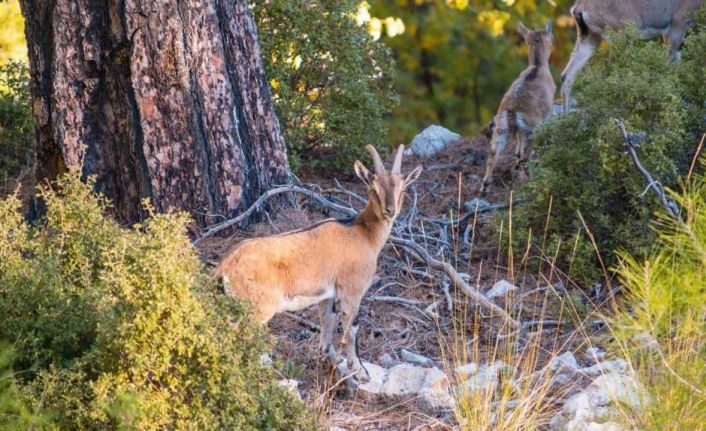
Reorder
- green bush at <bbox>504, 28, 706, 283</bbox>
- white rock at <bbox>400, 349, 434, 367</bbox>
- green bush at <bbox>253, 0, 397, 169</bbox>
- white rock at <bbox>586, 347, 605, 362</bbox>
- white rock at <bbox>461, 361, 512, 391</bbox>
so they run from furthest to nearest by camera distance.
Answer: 1. green bush at <bbox>253, 0, 397, 169</bbox>
2. green bush at <bbox>504, 28, 706, 283</bbox>
3. white rock at <bbox>400, 349, 434, 367</bbox>
4. white rock at <bbox>586, 347, 605, 362</bbox>
5. white rock at <bbox>461, 361, 512, 391</bbox>

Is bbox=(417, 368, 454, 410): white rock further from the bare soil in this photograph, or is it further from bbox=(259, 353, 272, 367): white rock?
bbox=(259, 353, 272, 367): white rock

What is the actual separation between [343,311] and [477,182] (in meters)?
4.01

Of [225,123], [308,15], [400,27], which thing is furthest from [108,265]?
[400,27]

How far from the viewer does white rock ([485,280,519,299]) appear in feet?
30.7

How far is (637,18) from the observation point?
14.0 m

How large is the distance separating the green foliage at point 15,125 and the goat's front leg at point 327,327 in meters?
4.13

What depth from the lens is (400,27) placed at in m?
16.0

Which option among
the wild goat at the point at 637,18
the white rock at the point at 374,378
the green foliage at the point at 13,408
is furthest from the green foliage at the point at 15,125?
the wild goat at the point at 637,18

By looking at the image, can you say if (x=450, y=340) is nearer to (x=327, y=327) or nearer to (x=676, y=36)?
(x=327, y=327)

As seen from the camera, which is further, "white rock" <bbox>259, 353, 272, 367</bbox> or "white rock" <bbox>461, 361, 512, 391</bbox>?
"white rock" <bbox>461, 361, 512, 391</bbox>

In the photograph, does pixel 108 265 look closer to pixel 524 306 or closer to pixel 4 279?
pixel 4 279

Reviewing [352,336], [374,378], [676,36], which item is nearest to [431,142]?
[676,36]

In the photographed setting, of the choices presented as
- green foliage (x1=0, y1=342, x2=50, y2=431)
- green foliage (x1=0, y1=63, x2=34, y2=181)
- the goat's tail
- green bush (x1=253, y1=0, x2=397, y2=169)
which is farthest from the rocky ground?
the goat's tail

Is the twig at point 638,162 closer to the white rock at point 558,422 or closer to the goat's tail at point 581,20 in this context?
the white rock at point 558,422
